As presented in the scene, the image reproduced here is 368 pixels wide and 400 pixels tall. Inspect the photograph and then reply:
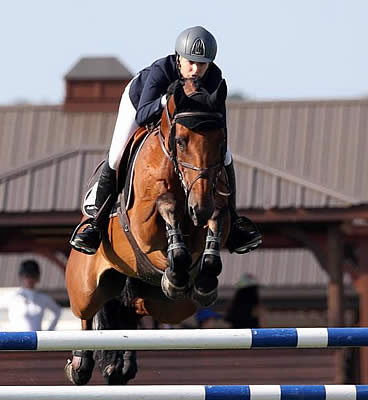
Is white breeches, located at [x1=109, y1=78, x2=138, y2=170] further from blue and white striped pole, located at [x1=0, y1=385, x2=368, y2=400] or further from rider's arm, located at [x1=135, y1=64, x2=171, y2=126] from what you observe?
blue and white striped pole, located at [x1=0, y1=385, x2=368, y2=400]

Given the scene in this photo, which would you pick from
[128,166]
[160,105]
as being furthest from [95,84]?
[160,105]

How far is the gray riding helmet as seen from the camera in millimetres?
7902

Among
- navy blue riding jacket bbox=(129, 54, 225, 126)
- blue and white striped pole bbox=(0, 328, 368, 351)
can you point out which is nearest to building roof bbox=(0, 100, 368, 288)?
navy blue riding jacket bbox=(129, 54, 225, 126)

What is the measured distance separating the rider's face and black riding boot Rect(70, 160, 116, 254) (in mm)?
987

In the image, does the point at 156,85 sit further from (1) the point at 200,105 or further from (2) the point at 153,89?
(1) the point at 200,105

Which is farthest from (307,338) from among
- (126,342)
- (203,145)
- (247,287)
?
(247,287)

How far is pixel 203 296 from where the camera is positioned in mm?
7945

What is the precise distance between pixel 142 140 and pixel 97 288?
120 centimetres

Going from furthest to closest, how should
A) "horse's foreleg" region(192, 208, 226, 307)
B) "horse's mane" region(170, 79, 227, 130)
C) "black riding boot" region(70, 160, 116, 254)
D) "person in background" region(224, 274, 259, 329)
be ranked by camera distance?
"person in background" region(224, 274, 259, 329), "black riding boot" region(70, 160, 116, 254), "horse's foreleg" region(192, 208, 226, 307), "horse's mane" region(170, 79, 227, 130)

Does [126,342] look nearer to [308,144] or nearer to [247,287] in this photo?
[247,287]

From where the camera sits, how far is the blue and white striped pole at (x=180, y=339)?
656cm

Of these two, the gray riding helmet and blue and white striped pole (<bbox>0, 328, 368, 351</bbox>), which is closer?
blue and white striped pole (<bbox>0, 328, 368, 351</bbox>)

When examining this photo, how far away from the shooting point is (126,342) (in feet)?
21.7

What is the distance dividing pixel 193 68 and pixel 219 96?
13.5 inches
